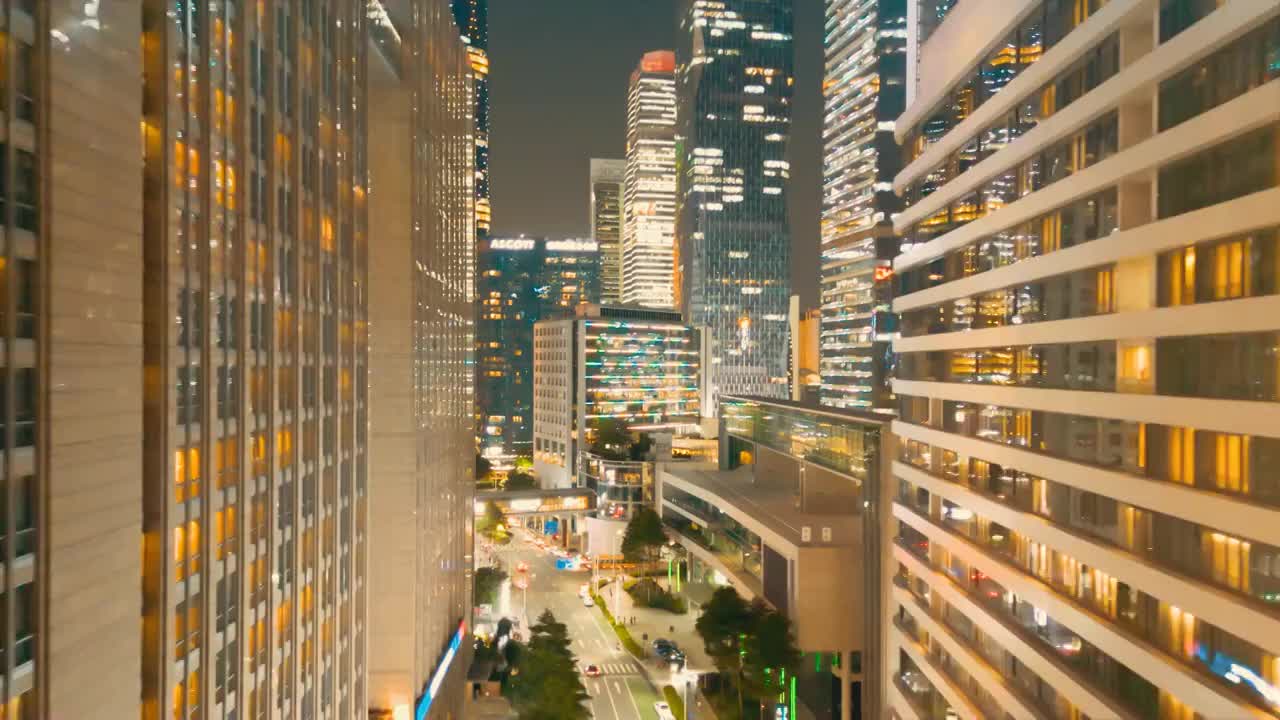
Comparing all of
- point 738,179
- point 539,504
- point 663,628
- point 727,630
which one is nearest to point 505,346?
point 738,179

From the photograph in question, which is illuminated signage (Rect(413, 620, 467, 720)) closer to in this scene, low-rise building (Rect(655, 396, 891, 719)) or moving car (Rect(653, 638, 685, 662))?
moving car (Rect(653, 638, 685, 662))

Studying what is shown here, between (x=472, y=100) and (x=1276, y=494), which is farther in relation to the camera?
(x=472, y=100)

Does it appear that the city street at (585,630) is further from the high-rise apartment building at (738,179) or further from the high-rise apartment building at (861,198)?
the high-rise apartment building at (738,179)

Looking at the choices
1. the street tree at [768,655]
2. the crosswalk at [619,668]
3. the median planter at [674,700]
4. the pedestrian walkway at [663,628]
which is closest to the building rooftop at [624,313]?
the pedestrian walkway at [663,628]

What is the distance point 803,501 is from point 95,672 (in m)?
49.1

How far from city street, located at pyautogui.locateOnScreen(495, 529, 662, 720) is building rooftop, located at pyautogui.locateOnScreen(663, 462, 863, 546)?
13.9 metres

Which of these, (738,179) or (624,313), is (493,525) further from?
(738,179)

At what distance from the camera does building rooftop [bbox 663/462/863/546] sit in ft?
169

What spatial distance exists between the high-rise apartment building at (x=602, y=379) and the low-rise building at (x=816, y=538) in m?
53.5

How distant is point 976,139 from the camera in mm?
28078

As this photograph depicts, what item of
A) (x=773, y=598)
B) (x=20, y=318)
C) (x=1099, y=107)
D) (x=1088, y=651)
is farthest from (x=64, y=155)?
(x=773, y=598)

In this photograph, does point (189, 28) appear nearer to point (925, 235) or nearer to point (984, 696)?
point (925, 235)

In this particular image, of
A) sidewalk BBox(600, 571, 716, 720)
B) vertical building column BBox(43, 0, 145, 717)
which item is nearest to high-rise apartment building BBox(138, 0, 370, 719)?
vertical building column BBox(43, 0, 145, 717)

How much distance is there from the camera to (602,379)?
415ft
